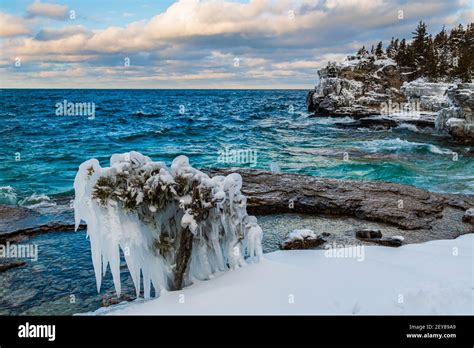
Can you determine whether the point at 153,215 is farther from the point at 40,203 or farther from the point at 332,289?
the point at 40,203

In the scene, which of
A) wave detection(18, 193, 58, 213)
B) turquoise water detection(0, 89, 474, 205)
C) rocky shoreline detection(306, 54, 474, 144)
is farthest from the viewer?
rocky shoreline detection(306, 54, 474, 144)

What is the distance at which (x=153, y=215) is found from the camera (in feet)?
20.1

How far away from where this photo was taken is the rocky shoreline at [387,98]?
102ft

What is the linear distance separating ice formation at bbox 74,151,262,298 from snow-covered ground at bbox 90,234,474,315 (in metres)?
0.44

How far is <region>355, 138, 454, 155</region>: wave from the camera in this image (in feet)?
90.6

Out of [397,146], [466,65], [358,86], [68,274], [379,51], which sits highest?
[379,51]

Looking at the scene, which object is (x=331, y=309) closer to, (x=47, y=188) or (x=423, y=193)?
(x=423, y=193)


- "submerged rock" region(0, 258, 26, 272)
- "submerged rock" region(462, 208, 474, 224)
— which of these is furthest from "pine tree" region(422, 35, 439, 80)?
"submerged rock" region(0, 258, 26, 272)

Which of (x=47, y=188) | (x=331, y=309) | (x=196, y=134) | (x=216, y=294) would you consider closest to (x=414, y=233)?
(x=331, y=309)

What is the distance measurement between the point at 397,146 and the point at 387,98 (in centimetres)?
2784

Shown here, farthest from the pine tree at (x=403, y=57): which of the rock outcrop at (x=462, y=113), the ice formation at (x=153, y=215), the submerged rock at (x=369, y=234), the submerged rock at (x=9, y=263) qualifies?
the submerged rock at (x=9, y=263)

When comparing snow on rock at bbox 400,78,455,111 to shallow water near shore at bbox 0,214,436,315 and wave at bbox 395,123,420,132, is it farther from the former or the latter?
shallow water near shore at bbox 0,214,436,315

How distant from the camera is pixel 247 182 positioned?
1434 cm

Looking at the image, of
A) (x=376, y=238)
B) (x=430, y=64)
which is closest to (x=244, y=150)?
(x=376, y=238)
